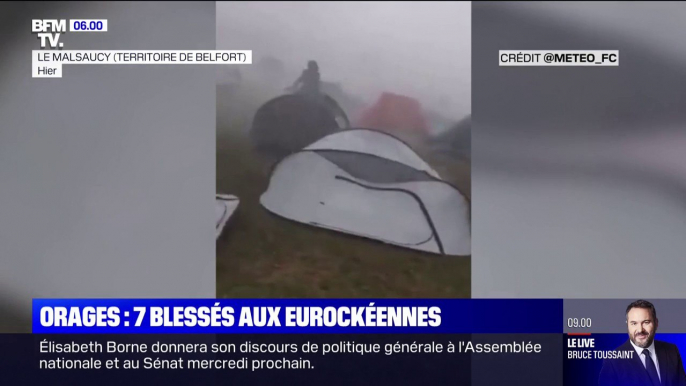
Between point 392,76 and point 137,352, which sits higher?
point 392,76

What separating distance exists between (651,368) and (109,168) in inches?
116

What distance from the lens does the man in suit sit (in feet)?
8.39

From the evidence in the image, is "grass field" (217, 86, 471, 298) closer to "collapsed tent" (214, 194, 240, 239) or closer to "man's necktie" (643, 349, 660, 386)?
"collapsed tent" (214, 194, 240, 239)

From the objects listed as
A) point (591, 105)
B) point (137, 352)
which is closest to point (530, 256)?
point (591, 105)

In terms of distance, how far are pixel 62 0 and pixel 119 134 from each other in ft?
2.40

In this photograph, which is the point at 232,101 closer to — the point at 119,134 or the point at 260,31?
the point at 260,31

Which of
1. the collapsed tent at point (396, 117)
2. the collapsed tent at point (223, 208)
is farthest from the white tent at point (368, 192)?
the collapsed tent at point (223, 208)

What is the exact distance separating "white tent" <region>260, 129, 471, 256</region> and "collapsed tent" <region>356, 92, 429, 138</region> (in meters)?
0.05

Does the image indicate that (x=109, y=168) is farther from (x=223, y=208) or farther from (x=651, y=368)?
(x=651, y=368)

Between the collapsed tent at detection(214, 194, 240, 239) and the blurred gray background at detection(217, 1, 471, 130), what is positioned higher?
the blurred gray background at detection(217, 1, 471, 130)

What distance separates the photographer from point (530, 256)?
8.30 feet

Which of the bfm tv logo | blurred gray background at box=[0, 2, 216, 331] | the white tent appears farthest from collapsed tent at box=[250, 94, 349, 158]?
the bfm tv logo

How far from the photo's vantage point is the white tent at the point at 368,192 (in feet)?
8.29

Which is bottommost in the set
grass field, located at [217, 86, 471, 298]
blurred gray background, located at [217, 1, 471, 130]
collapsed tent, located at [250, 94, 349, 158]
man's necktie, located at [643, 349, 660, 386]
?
man's necktie, located at [643, 349, 660, 386]
